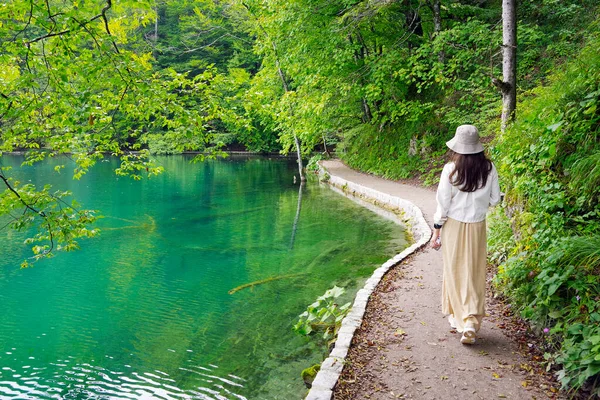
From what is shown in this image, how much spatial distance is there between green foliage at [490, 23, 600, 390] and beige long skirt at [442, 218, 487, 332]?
56 centimetres

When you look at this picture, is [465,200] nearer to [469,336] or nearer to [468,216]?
[468,216]

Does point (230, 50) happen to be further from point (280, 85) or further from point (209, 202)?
point (209, 202)

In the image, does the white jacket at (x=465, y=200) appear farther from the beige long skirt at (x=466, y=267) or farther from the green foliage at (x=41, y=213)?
the green foliage at (x=41, y=213)

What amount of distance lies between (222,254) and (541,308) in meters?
7.66

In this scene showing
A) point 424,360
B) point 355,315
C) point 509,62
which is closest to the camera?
point 424,360

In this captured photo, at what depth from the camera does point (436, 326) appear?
461 centimetres

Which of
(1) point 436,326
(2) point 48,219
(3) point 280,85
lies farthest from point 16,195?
(3) point 280,85

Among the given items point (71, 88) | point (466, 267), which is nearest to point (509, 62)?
point (466, 267)

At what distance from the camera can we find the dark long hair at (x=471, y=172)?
393 cm

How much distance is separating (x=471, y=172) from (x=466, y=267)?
2.95ft

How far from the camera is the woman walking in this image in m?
3.94

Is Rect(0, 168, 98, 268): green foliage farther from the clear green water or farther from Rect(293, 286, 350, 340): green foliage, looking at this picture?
Rect(293, 286, 350, 340): green foliage

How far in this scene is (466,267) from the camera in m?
3.97

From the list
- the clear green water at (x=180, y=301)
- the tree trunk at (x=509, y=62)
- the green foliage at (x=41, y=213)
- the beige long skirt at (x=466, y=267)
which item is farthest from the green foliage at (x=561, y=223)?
the green foliage at (x=41, y=213)
